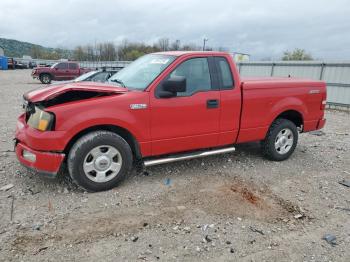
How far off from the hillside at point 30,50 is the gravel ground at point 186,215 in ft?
316

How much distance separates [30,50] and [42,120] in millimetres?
135693

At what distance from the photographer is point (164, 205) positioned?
3.94 m

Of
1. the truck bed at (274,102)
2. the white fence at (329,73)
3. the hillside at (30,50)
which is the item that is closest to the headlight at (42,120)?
the truck bed at (274,102)

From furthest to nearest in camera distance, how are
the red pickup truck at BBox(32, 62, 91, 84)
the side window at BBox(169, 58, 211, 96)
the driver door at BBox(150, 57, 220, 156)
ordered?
the red pickup truck at BBox(32, 62, 91, 84) < the side window at BBox(169, 58, 211, 96) < the driver door at BBox(150, 57, 220, 156)

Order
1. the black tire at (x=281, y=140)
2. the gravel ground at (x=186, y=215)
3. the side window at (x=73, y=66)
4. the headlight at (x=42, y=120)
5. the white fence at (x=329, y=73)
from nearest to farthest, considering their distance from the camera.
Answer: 1. the gravel ground at (x=186, y=215)
2. the headlight at (x=42, y=120)
3. the black tire at (x=281, y=140)
4. the white fence at (x=329, y=73)
5. the side window at (x=73, y=66)

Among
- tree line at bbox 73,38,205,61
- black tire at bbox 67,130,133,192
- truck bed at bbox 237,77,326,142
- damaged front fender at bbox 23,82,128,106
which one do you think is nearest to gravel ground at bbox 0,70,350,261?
black tire at bbox 67,130,133,192

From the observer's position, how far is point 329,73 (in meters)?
13.1

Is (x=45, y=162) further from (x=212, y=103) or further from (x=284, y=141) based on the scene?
(x=284, y=141)

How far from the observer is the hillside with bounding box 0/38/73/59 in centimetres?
10200

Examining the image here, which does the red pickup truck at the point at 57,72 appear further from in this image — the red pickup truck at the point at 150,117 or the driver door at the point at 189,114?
the driver door at the point at 189,114

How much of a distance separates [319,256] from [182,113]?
245cm

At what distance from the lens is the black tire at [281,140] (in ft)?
18.1

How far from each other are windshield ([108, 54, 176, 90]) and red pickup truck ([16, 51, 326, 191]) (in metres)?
0.02

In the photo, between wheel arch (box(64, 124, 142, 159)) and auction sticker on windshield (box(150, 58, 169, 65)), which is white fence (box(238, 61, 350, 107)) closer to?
auction sticker on windshield (box(150, 58, 169, 65))
